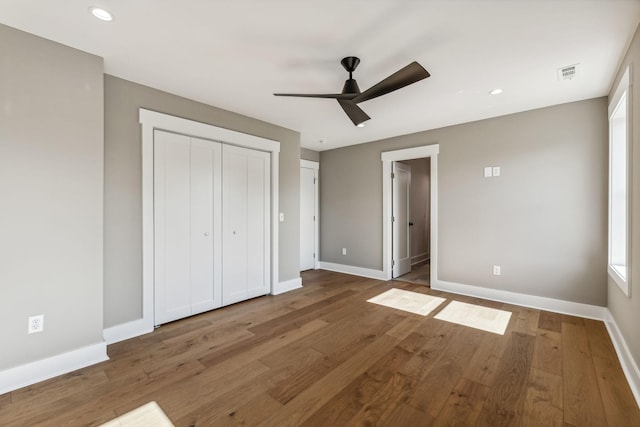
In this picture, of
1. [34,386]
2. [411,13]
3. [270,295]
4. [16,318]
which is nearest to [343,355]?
[270,295]

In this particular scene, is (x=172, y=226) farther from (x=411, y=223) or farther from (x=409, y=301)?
(x=411, y=223)

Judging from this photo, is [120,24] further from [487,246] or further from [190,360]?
[487,246]

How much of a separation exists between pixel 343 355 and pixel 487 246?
2702mm

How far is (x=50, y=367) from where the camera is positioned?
2057mm

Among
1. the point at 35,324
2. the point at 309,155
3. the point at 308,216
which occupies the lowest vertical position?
the point at 35,324

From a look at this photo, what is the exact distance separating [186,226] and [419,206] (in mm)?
4922

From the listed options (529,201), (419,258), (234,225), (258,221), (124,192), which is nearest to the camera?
(124,192)

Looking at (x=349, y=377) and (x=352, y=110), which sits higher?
(x=352, y=110)

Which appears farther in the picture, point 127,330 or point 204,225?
point 204,225

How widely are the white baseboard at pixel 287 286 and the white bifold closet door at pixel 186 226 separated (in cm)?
89

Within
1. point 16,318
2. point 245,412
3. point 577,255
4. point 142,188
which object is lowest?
point 245,412

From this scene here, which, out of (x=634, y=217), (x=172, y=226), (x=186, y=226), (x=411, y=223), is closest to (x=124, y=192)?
A: (x=172, y=226)

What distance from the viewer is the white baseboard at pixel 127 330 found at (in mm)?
2572

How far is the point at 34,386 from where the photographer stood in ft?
6.40
